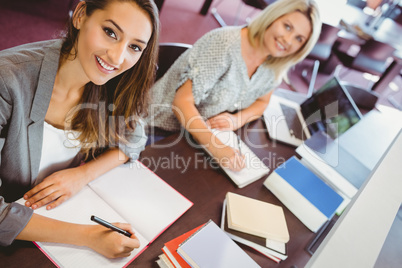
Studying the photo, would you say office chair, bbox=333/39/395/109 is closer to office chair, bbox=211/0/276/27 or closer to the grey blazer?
office chair, bbox=211/0/276/27

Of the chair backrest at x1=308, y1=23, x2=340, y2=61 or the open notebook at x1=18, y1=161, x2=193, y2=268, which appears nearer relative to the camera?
the open notebook at x1=18, y1=161, x2=193, y2=268

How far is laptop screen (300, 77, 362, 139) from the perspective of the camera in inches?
62.7

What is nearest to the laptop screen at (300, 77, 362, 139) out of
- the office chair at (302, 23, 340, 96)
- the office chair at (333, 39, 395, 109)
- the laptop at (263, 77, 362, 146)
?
the laptop at (263, 77, 362, 146)

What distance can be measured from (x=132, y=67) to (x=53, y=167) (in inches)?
18.7

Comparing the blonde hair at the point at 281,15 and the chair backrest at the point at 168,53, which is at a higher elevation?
the blonde hair at the point at 281,15

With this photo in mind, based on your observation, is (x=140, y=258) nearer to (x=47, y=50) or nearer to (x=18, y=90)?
(x=18, y=90)

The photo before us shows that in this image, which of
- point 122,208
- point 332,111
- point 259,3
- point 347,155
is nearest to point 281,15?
point 332,111

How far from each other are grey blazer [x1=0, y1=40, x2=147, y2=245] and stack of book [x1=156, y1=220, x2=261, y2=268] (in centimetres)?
40

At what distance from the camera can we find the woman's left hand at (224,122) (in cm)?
150

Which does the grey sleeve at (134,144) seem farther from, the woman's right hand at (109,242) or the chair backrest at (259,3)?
the chair backrest at (259,3)

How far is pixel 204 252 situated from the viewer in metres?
0.78

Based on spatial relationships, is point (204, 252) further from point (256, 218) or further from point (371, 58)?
point (371, 58)

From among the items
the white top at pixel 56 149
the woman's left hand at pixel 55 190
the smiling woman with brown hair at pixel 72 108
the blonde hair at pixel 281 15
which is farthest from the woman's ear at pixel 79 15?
the blonde hair at pixel 281 15

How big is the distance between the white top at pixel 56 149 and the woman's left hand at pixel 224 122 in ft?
2.33
